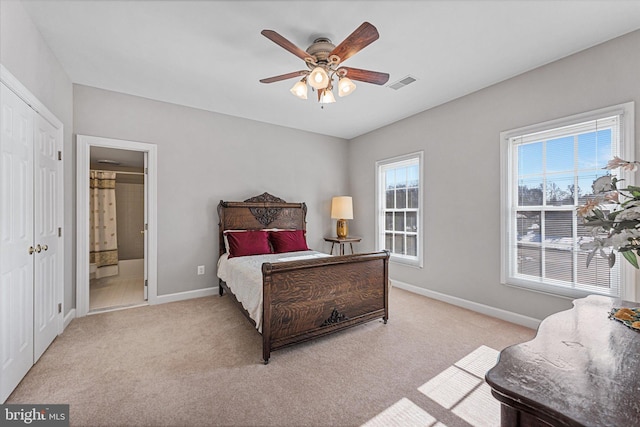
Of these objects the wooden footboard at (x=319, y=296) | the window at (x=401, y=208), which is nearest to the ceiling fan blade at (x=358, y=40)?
the wooden footboard at (x=319, y=296)

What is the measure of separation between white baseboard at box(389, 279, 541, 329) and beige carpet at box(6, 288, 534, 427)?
11cm

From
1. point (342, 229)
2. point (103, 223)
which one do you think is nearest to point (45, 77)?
point (103, 223)

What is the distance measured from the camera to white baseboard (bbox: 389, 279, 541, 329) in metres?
2.87

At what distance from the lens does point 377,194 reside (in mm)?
4867

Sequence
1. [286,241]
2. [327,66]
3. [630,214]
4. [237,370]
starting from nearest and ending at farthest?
[630,214]
[237,370]
[327,66]
[286,241]

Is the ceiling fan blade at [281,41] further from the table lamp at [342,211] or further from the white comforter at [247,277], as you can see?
the table lamp at [342,211]

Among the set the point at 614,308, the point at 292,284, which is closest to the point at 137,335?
the point at 292,284

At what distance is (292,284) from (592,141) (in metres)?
3.08

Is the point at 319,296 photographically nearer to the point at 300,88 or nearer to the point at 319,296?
the point at 319,296

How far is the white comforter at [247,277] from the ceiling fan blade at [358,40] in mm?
2012

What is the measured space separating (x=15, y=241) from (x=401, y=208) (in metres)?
4.37

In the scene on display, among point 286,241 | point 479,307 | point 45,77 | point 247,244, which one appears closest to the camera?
point 45,77

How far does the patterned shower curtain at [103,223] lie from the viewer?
5.12m

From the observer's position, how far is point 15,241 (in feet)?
6.24
